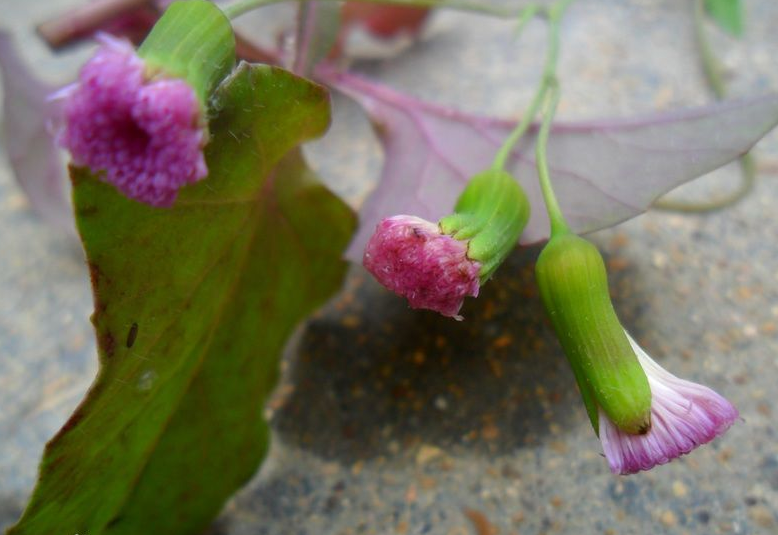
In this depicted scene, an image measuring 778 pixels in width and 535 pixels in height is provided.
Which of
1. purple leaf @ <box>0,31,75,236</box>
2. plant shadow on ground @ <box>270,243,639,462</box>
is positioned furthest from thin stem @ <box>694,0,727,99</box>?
purple leaf @ <box>0,31,75,236</box>

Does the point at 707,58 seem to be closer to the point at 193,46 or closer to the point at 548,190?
the point at 548,190

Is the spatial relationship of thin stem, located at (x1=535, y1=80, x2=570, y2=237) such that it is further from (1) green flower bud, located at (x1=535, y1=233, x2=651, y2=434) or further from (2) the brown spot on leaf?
(2) the brown spot on leaf

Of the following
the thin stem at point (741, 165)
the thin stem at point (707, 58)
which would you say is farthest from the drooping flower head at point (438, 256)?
the thin stem at point (707, 58)

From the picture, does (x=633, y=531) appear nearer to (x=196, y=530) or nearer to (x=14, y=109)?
(x=196, y=530)

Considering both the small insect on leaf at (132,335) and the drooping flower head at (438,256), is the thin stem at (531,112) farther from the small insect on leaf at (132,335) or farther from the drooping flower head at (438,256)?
the small insect on leaf at (132,335)

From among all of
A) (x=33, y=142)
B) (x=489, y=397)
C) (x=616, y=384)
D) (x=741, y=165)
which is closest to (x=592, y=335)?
(x=616, y=384)
